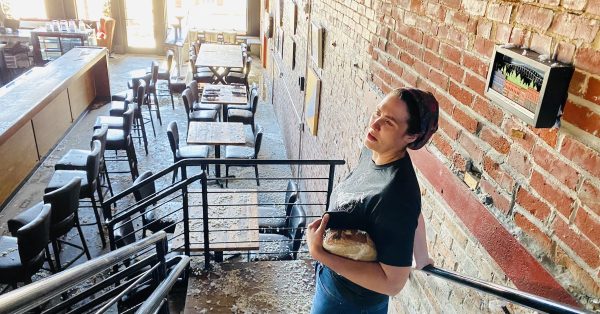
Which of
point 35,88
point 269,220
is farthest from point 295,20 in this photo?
point 35,88

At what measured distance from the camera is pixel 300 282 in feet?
10.5

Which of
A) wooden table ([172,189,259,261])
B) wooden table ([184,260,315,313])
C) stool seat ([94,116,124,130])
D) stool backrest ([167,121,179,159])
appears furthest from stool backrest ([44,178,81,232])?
stool seat ([94,116,124,130])

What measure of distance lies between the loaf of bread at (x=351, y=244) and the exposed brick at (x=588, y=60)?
2.54ft

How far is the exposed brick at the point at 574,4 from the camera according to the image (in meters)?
1.11

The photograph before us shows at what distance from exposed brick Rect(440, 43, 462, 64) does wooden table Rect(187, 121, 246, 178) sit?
13.7 feet

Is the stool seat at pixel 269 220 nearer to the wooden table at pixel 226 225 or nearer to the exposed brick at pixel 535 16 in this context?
the wooden table at pixel 226 225

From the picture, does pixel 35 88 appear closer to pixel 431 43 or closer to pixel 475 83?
pixel 431 43

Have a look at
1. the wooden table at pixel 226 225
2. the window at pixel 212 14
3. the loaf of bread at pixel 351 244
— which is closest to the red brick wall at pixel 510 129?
the loaf of bread at pixel 351 244

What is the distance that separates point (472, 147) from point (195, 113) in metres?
6.41

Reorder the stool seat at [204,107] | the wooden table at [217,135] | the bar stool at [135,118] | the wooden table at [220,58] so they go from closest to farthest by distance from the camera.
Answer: the wooden table at [217,135]
the bar stool at [135,118]
the stool seat at [204,107]
the wooden table at [220,58]

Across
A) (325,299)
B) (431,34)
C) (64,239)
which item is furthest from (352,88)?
(64,239)

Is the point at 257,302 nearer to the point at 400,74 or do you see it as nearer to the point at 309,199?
the point at 400,74

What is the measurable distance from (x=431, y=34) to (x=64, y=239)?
435 centimetres

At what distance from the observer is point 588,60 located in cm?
109
